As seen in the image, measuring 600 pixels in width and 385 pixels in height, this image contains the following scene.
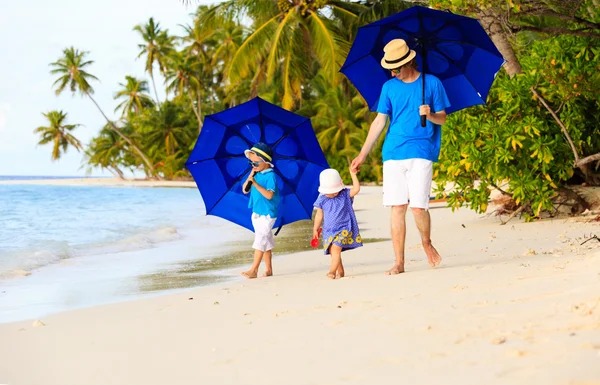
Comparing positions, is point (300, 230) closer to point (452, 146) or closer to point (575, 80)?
point (452, 146)

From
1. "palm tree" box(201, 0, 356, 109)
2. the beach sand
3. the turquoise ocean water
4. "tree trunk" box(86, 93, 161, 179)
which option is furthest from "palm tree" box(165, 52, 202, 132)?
the beach sand

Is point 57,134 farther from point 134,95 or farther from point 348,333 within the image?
point 348,333

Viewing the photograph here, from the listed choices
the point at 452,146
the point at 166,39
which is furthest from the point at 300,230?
the point at 166,39

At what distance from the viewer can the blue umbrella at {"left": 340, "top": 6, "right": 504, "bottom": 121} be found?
5797 millimetres

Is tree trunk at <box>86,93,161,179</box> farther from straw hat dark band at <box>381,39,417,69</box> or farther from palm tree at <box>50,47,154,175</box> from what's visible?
straw hat dark band at <box>381,39,417,69</box>

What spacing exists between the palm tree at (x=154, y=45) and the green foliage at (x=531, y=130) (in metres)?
45.5

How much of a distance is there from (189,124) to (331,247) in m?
46.3

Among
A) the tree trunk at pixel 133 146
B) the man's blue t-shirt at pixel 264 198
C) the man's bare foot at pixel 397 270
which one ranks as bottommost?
the man's bare foot at pixel 397 270

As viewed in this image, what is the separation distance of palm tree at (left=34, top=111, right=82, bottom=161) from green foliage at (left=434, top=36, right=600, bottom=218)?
5559 cm

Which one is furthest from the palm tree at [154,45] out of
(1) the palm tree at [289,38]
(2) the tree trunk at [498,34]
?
(2) the tree trunk at [498,34]

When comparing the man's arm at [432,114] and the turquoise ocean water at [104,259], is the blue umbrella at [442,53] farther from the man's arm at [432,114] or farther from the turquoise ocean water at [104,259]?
the turquoise ocean water at [104,259]

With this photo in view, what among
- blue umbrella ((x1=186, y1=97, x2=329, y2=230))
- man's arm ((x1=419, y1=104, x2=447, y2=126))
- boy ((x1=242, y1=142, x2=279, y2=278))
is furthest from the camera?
blue umbrella ((x1=186, y1=97, x2=329, y2=230))

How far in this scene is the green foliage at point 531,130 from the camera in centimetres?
813

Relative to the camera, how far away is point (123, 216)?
1869 centimetres
